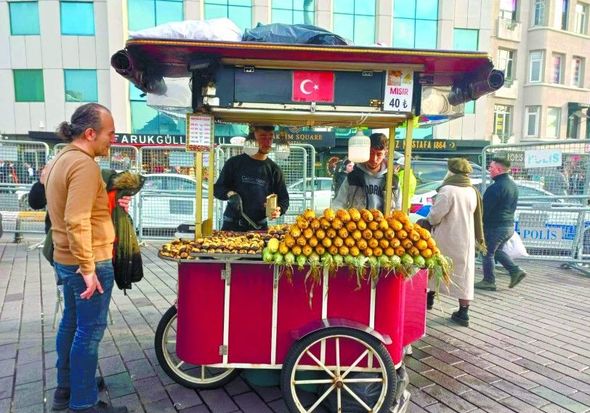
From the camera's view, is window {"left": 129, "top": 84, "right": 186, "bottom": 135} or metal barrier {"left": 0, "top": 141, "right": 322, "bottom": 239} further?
window {"left": 129, "top": 84, "right": 186, "bottom": 135}

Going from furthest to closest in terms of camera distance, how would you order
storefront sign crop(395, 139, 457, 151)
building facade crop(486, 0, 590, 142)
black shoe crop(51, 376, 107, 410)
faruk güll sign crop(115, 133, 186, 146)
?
building facade crop(486, 0, 590, 142), storefront sign crop(395, 139, 457, 151), faruk güll sign crop(115, 133, 186, 146), black shoe crop(51, 376, 107, 410)

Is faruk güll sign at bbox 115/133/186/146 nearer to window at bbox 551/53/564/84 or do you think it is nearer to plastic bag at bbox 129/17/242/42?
plastic bag at bbox 129/17/242/42

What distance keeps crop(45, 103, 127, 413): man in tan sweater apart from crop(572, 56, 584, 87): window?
102 ft

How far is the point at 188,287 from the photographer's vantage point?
→ 2619mm

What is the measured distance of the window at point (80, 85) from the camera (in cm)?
2064

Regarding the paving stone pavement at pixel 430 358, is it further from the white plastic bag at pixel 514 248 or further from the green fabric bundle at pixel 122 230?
the green fabric bundle at pixel 122 230

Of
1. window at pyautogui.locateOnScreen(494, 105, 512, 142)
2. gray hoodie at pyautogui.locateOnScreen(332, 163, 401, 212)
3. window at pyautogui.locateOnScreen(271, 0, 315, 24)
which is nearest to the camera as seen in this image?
gray hoodie at pyautogui.locateOnScreen(332, 163, 401, 212)

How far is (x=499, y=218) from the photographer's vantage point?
Answer: 5543 mm

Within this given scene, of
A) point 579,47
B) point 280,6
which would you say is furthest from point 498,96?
point 280,6

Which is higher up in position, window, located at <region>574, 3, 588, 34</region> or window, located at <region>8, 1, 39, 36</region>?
window, located at <region>574, 3, 588, 34</region>

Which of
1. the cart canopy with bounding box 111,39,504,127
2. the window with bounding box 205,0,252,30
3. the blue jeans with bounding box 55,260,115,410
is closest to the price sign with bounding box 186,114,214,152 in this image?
the cart canopy with bounding box 111,39,504,127

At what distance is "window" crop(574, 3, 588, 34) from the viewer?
25.6m

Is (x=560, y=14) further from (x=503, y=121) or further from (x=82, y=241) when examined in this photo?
(x=82, y=241)

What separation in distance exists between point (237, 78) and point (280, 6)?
20.6 metres
